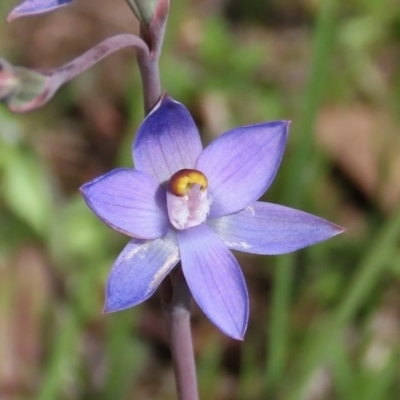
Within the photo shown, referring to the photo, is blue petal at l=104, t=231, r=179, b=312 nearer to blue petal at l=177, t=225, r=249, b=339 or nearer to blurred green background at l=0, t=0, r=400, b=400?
blue petal at l=177, t=225, r=249, b=339

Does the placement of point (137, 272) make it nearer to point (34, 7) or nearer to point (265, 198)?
point (34, 7)

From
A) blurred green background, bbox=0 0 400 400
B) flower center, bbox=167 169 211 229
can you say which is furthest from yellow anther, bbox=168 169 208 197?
blurred green background, bbox=0 0 400 400

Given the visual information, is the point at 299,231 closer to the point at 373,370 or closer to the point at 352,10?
the point at 373,370

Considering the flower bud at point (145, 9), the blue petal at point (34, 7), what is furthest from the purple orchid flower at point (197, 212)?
the blue petal at point (34, 7)

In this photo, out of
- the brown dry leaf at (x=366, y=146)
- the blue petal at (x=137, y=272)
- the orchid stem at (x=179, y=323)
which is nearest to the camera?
the blue petal at (x=137, y=272)

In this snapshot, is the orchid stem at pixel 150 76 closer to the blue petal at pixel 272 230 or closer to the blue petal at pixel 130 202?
the blue petal at pixel 130 202

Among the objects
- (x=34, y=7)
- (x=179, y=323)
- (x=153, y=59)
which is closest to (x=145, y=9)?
(x=153, y=59)

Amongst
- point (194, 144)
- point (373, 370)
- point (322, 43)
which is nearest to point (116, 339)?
point (373, 370)

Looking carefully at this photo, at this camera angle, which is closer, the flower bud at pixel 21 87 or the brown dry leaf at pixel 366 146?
Answer: the flower bud at pixel 21 87
